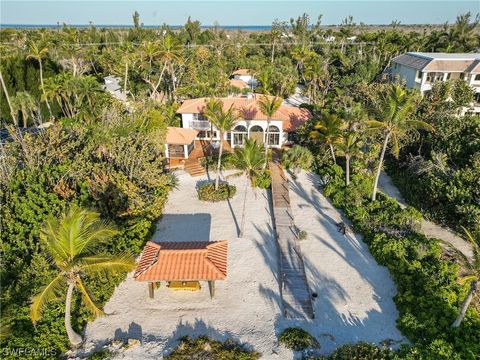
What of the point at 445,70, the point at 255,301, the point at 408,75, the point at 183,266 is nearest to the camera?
the point at 183,266

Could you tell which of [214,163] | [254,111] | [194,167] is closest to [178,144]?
[194,167]

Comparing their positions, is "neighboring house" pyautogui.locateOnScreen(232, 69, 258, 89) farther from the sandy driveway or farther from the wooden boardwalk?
the sandy driveway

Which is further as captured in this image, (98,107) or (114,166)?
(98,107)

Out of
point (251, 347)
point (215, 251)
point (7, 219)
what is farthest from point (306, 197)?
point (7, 219)

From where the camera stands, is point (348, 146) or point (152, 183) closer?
point (152, 183)

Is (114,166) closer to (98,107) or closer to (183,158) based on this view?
(183,158)

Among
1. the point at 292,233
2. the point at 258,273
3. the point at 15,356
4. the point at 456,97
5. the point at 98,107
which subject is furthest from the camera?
the point at 98,107

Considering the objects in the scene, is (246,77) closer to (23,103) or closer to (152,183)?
(23,103)
